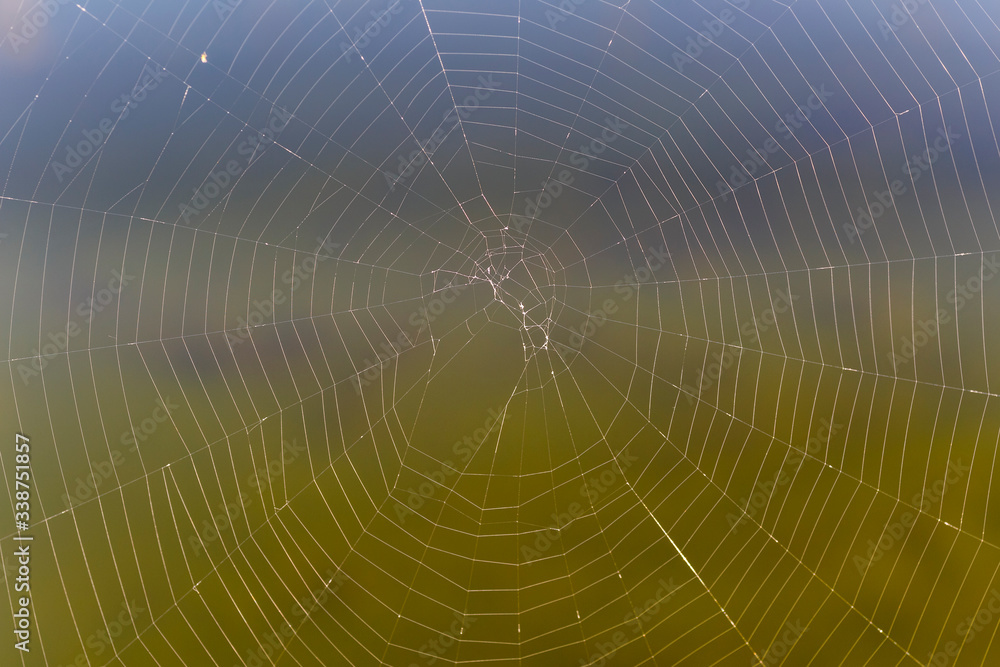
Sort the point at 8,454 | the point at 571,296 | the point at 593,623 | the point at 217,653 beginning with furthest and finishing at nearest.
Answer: the point at 593,623 → the point at 571,296 → the point at 217,653 → the point at 8,454

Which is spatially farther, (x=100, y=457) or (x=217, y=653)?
(x=217, y=653)

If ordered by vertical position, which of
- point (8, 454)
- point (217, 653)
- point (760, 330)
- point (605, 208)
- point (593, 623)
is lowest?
point (593, 623)

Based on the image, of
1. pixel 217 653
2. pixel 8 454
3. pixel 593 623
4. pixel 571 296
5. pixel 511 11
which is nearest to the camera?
pixel 8 454

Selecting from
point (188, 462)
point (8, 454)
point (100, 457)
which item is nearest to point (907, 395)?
point (188, 462)

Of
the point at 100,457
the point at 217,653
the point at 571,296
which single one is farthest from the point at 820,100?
the point at 217,653

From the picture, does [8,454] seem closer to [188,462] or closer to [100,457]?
[100,457]

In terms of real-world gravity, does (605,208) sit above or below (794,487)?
above
